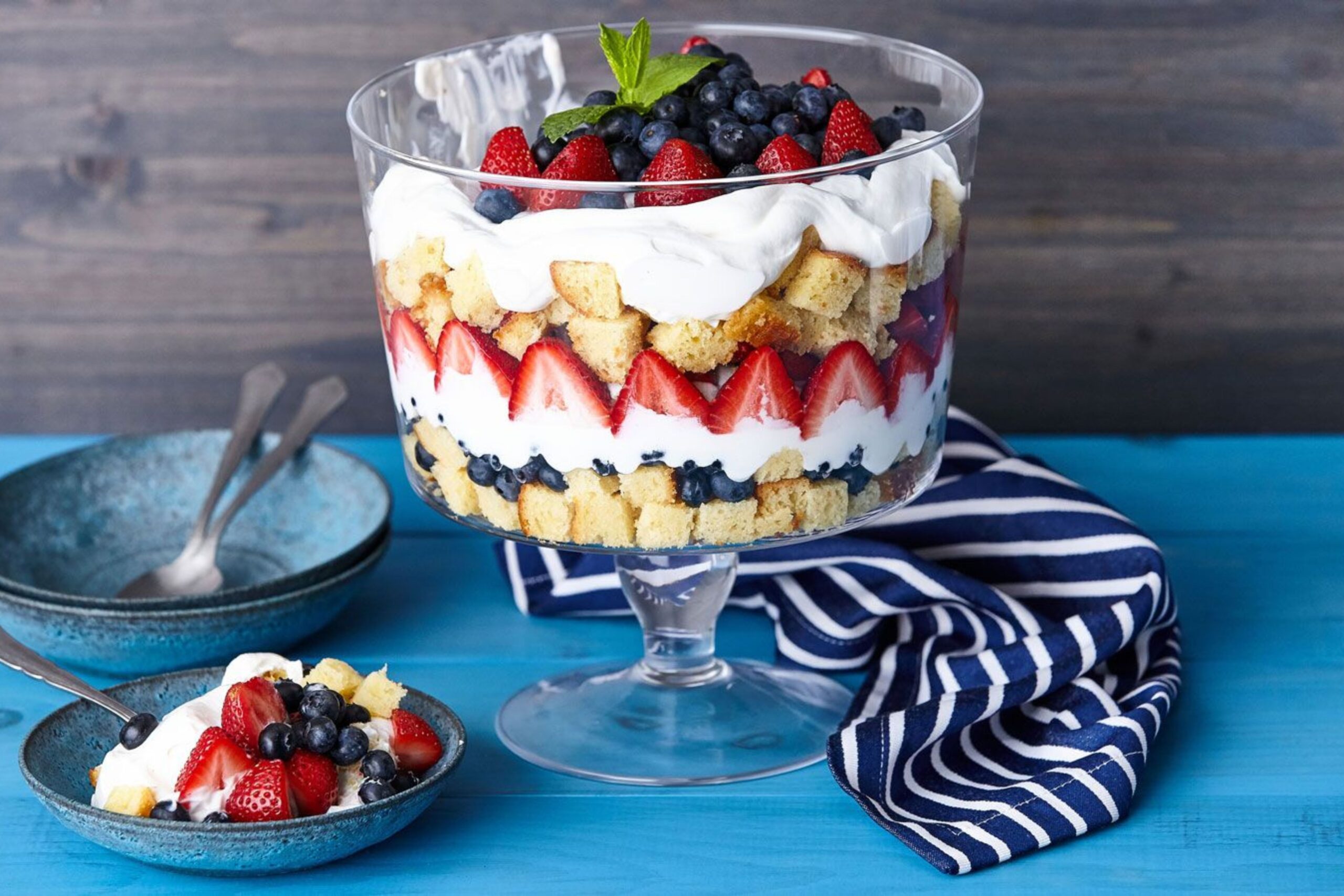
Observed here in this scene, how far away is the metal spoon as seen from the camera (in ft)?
4.50

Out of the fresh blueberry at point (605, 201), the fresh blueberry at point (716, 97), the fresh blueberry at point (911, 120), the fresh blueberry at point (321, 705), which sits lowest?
the fresh blueberry at point (321, 705)

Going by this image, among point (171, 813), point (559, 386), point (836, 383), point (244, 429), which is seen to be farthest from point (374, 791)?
point (244, 429)

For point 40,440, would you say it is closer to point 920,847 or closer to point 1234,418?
point 920,847

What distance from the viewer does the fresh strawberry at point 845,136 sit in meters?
1.02

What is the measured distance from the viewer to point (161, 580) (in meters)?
1.38

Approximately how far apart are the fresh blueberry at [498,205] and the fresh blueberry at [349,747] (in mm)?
328

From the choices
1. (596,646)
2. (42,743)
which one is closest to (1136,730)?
(596,646)

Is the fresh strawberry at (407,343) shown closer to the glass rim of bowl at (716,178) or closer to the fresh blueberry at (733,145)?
the glass rim of bowl at (716,178)

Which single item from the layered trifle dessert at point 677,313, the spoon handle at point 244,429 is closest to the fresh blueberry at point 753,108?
the layered trifle dessert at point 677,313

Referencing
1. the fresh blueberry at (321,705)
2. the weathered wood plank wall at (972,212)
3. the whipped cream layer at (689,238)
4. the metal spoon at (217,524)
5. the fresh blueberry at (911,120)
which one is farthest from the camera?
the weathered wood plank wall at (972,212)

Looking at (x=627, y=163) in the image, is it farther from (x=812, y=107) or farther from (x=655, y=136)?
(x=812, y=107)

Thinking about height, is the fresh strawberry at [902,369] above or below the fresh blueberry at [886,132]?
Answer: below

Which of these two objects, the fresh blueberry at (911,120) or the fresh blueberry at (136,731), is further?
the fresh blueberry at (911,120)

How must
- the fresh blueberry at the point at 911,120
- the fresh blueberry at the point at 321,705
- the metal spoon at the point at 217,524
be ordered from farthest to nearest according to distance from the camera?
the metal spoon at the point at 217,524 < the fresh blueberry at the point at 911,120 < the fresh blueberry at the point at 321,705
